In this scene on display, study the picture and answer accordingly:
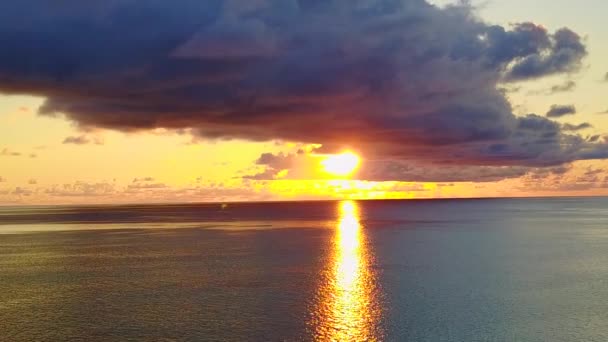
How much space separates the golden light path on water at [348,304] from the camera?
39594mm

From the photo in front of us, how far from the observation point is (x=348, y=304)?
159ft

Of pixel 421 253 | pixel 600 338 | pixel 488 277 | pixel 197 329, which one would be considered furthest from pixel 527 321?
pixel 421 253

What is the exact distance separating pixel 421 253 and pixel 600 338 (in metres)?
48.8

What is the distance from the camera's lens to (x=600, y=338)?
38.3 meters

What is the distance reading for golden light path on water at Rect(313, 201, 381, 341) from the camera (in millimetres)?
39594

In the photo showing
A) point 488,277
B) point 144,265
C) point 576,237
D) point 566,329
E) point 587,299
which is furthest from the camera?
point 576,237

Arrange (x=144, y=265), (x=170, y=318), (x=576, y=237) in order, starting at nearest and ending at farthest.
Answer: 1. (x=170, y=318)
2. (x=144, y=265)
3. (x=576, y=237)

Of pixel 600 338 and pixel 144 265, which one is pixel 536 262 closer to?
pixel 600 338

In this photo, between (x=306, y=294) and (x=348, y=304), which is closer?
(x=348, y=304)

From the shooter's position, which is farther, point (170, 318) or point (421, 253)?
point (421, 253)

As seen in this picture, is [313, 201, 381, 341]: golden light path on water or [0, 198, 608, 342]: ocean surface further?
[0, 198, 608, 342]: ocean surface

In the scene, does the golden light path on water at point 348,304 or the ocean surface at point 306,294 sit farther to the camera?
the ocean surface at point 306,294

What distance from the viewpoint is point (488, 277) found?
209ft

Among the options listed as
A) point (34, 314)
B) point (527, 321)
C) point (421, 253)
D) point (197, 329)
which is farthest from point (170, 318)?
point (421, 253)
